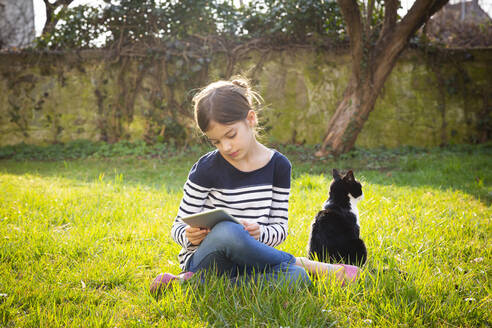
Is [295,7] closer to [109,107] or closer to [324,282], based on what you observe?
[109,107]

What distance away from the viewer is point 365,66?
6246mm

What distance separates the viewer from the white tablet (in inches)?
69.7

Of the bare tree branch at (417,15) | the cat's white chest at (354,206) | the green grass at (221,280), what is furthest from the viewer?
the bare tree branch at (417,15)

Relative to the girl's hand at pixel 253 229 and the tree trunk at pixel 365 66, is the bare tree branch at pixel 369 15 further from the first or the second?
the girl's hand at pixel 253 229

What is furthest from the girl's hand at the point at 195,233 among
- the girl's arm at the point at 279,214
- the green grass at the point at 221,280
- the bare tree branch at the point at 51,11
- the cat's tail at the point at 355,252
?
the bare tree branch at the point at 51,11

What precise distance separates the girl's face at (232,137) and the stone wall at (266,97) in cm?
563

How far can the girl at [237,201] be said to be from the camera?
6.35ft

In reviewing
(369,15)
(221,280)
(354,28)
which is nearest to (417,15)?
(369,15)

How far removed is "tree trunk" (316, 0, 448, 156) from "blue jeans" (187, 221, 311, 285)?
15.5 feet

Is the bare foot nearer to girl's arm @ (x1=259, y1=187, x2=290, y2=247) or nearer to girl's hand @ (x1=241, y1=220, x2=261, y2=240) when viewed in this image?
girl's arm @ (x1=259, y1=187, x2=290, y2=247)

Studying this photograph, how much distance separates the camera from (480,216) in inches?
124

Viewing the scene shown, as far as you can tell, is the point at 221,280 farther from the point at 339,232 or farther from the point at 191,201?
the point at 339,232

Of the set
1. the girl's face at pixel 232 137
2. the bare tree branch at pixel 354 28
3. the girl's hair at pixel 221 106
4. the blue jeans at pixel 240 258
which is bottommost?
the blue jeans at pixel 240 258

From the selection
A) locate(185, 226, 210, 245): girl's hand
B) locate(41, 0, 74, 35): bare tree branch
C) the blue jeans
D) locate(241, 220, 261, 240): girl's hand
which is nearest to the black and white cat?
the blue jeans
